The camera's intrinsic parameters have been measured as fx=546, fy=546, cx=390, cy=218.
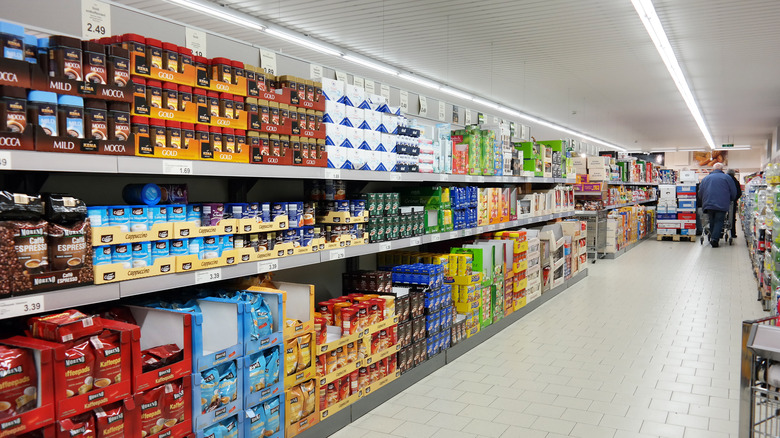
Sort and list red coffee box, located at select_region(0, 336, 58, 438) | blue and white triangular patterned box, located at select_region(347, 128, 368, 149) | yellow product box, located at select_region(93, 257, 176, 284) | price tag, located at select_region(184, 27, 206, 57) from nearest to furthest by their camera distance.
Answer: red coffee box, located at select_region(0, 336, 58, 438)
yellow product box, located at select_region(93, 257, 176, 284)
price tag, located at select_region(184, 27, 206, 57)
blue and white triangular patterned box, located at select_region(347, 128, 368, 149)

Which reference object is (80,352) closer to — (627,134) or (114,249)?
(114,249)

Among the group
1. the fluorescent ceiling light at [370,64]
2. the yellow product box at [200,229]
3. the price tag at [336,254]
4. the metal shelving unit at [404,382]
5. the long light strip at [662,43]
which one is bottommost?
the metal shelving unit at [404,382]

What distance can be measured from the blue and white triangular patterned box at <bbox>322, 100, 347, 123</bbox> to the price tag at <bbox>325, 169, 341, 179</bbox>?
306 mm

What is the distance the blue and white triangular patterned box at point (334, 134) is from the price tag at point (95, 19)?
4.23 feet

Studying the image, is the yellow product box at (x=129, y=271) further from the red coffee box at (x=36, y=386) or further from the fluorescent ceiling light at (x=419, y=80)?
the fluorescent ceiling light at (x=419, y=80)

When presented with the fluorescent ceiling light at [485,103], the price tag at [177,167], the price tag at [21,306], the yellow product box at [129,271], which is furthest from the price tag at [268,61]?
the fluorescent ceiling light at [485,103]

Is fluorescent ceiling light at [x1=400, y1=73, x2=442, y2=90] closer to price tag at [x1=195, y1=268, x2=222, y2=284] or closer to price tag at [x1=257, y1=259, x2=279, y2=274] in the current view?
price tag at [x1=257, y1=259, x2=279, y2=274]

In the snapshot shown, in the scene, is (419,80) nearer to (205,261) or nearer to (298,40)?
(298,40)

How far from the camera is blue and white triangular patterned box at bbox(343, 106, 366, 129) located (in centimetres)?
357

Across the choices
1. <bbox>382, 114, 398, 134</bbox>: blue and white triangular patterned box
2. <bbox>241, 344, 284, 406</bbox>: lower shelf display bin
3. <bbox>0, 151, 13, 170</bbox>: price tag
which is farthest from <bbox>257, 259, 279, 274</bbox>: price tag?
<bbox>382, 114, 398, 134</bbox>: blue and white triangular patterned box

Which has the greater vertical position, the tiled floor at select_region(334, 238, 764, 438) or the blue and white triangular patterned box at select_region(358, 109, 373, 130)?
the blue and white triangular patterned box at select_region(358, 109, 373, 130)

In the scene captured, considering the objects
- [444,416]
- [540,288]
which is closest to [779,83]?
[540,288]

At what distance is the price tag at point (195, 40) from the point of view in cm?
287

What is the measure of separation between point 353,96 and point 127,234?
1.84 m
